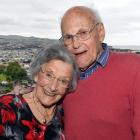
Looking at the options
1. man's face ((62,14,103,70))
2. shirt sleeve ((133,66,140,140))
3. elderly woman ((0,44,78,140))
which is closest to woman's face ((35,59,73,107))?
elderly woman ((0,44,78,140))

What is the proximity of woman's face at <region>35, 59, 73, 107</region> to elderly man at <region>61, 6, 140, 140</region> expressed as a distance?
152 millimetres

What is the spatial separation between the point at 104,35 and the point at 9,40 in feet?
282

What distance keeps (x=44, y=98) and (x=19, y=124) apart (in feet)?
1.22

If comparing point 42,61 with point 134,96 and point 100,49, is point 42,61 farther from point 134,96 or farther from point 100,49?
point 134,96

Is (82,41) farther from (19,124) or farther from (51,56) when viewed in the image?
(19,124)

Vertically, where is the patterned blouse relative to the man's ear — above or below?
below

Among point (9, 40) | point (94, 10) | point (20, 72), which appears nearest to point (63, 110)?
point (94, 10)

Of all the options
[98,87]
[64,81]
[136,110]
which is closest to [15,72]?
[64,81]

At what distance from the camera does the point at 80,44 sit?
3766 mm

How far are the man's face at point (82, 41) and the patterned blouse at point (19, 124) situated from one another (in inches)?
24.8

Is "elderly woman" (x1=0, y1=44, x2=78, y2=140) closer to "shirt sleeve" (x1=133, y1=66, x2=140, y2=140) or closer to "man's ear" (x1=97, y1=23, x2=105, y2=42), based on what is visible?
"man's ear" (x1=97, y1=23, x2=105, y2=42)

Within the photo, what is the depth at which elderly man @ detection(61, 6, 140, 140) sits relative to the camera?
140 inches

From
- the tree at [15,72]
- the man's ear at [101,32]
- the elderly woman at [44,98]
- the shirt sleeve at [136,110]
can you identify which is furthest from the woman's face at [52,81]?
the tree at [15,72]

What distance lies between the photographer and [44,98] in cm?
379
